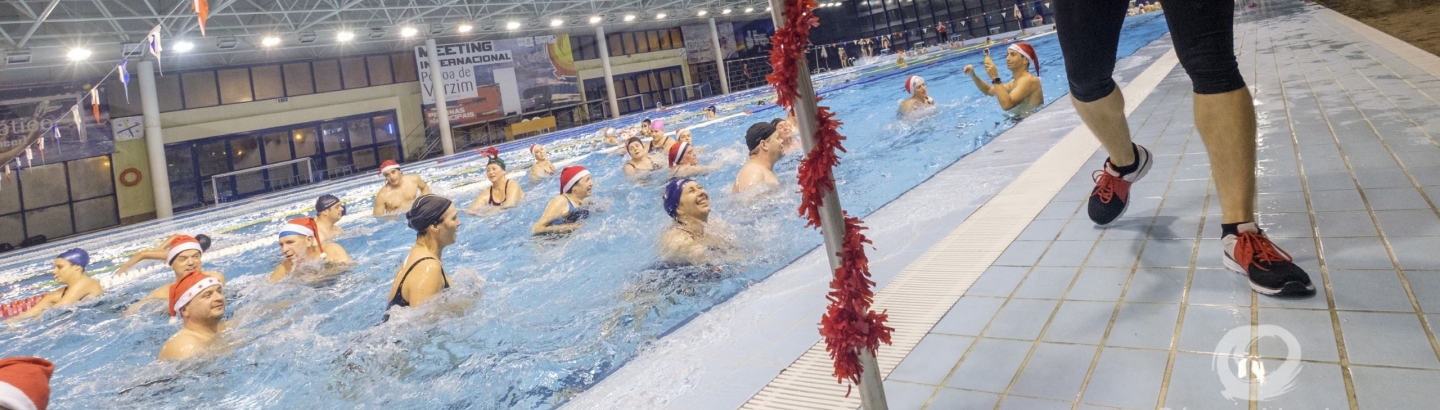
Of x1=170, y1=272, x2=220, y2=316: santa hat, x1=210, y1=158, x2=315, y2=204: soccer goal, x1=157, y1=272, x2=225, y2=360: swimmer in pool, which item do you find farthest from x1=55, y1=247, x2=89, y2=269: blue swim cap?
x1=210, y1=158, x2=315, y2=204: soccer goal

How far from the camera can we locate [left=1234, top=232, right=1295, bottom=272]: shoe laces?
5.15ft

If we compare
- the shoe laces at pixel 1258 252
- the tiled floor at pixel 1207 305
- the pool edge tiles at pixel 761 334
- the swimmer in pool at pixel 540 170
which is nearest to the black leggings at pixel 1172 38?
the shoe laces at pixel 1258 252

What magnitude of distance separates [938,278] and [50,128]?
20260 millimetres

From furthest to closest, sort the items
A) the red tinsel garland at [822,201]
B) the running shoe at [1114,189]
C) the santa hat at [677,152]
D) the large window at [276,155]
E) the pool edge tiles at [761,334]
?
the large window at [276,155] < the santa hat at [677,152] < the running shoe at [1114,189] < the pool edge tiles at [761,334] < the red tinsel garland at [822,201]

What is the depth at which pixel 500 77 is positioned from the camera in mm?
21562

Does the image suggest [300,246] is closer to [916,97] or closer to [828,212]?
[828,212]

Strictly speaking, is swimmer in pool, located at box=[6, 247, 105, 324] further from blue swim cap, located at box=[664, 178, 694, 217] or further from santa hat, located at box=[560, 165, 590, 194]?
blue swim cap, located at box=[664, 178, 694, 217]

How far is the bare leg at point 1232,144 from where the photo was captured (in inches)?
62.7

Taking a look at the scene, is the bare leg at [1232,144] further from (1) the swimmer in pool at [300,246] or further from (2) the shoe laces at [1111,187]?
(1) the swimmer in pool at [300,246]

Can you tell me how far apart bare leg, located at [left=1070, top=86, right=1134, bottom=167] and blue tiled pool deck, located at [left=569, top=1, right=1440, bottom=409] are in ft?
0.85

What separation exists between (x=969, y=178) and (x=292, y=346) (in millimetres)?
3779

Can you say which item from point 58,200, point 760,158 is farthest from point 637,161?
point 58,200

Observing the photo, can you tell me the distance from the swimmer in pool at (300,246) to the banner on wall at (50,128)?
1486 cm

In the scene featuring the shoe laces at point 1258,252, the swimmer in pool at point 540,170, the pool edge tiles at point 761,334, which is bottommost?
the pool edge tiles at point 761,334
